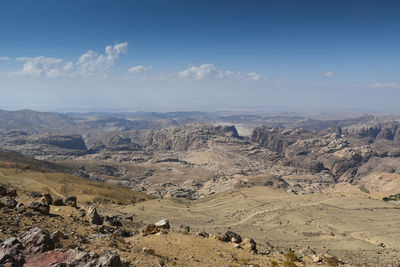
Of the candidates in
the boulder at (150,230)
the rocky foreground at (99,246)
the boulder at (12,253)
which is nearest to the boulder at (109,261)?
the rocky foreground at (99,246)

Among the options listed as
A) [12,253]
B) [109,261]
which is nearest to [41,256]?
[12,253]

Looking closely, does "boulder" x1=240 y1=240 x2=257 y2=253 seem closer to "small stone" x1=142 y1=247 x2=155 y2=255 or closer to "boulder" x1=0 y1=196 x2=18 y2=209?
"small stone" x1=142 y1=247 x2=155 y2=255

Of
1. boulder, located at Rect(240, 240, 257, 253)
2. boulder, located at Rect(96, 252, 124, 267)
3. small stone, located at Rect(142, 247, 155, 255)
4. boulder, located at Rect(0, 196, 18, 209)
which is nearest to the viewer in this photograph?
boulder, located at Rect(96, 252, 124, 267)

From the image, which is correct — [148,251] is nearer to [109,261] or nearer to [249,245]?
[109,261]


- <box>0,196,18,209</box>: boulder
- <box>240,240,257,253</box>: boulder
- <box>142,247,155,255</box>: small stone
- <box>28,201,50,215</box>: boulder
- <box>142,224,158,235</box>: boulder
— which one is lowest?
<box>240,240,257,253</box>: boulder

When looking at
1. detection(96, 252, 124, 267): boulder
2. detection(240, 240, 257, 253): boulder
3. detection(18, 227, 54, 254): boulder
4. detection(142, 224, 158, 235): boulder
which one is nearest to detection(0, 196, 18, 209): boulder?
detection(18, 227, 54, 254): boulder

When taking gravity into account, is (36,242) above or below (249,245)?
above

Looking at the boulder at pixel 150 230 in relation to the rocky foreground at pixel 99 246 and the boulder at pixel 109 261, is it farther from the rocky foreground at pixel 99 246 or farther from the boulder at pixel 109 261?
the boulder at pixel 109 261

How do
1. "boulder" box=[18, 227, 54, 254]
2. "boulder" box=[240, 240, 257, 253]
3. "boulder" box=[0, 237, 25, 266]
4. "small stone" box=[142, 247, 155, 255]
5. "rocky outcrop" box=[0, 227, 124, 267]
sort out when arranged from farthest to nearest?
"boulder" box=[240, 240, 257, 253] < "small stone" box=[142, 247, 155, 255] < "boulder" box=[18, 227, 54, 254] < "rocky outcrop" box=[0, 227, 124, 267] < "boulder" box=[0, 237, 25, 266]
